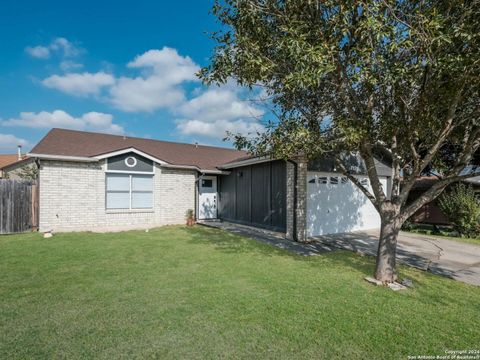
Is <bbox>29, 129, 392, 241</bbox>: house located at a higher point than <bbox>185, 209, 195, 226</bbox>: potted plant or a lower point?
higher

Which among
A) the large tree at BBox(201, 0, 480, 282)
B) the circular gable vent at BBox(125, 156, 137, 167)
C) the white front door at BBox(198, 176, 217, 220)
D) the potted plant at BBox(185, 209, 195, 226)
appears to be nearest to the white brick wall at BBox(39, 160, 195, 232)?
the potted plant at BBox(185, 209, 195, 226)

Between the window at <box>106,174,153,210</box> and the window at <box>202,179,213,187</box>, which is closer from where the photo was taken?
the window at <box>106,174,153,210</box>

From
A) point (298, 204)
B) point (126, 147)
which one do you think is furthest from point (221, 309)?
point (126, 147)

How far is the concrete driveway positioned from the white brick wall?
7.98 m

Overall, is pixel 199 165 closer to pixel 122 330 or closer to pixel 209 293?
pixel 209 293

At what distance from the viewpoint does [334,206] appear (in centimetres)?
1121

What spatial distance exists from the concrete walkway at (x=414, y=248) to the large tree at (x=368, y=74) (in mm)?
2225

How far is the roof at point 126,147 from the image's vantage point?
1208cm

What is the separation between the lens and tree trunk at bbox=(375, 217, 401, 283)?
5.56 metres

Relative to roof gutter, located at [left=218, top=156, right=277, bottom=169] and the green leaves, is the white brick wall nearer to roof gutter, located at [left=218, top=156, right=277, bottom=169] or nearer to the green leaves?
roof gutter, located at [left=218, top=156, right=277, bottom=169]

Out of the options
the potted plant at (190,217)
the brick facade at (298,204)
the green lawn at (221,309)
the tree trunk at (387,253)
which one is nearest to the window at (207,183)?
the potted plant at (190,217)

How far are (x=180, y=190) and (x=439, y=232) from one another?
488 inches

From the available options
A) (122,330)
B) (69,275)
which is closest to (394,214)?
(122,330)

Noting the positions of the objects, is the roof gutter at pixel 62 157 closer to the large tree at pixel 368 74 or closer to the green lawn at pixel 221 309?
the green lawn at pixel 221 309
